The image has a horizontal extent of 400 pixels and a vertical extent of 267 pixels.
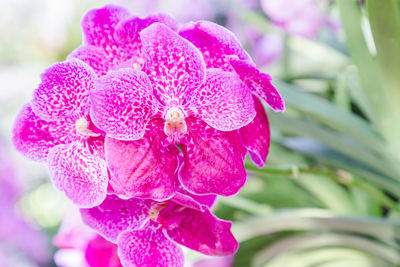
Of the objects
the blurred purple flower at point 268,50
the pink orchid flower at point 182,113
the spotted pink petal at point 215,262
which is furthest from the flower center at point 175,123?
the blurred purple flower at point 268,50

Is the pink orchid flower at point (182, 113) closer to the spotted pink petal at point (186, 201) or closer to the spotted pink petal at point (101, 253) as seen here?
the spotted pink petal at point (186, 201)

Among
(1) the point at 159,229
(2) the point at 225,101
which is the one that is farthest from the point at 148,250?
(2) the point at 225,101

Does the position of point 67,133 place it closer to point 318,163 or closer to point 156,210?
point 156,210

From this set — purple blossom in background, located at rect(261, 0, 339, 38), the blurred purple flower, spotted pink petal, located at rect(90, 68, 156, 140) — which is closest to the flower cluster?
spotted pink petal, located at rect(90, 68, 156, 140)

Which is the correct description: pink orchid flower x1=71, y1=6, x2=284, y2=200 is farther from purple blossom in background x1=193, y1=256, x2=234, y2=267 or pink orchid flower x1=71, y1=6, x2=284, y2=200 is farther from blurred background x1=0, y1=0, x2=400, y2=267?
purple blossom in background x1=193, y1=256, x2=234, y2=267

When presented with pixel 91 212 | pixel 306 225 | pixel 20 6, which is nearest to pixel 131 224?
pixel 91 212
